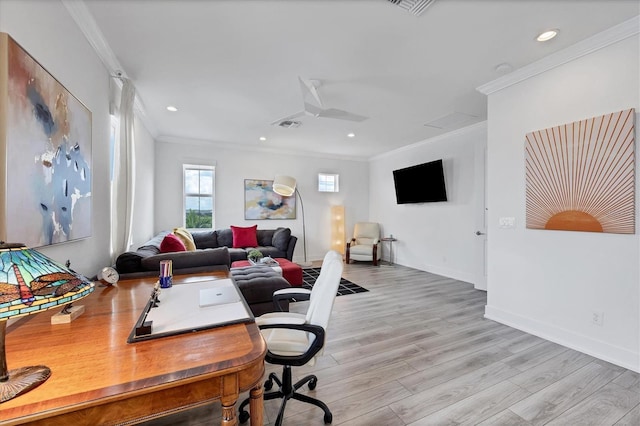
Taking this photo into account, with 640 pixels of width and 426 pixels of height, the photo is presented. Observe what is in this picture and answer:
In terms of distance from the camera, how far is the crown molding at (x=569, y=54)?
211 cm

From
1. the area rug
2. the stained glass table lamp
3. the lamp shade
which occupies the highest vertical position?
the lamp shade

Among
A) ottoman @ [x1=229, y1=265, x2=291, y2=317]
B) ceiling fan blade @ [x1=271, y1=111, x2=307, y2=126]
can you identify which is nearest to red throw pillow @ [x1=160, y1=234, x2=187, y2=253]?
ottoman @ [x1=229, y1=265, x2=291, y2=317]

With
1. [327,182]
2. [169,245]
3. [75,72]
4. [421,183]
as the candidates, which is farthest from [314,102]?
[327,182]

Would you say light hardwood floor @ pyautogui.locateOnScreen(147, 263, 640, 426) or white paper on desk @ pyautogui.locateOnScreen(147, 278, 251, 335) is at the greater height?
white paper on desk @ pyautogui.locateOnScreen(147, 278, 251, 335)

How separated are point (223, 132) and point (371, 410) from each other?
4787mm

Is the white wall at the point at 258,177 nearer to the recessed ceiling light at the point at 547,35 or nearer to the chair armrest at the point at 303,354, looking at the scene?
the chair armrest at the point at 303,354

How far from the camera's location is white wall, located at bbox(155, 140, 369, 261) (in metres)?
5.39

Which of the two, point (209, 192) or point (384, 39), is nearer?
point (384, 39)

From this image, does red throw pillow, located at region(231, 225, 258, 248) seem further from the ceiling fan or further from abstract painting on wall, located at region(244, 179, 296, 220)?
the ceiling fan

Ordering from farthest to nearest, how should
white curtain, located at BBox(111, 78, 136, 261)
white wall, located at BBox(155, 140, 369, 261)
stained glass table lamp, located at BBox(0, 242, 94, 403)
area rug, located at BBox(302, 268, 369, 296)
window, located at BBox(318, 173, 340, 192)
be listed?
window, located at BBox(318, 173, 340, 192) → white wall, located at BBox(155, 140, 369, 261) → area rug, located at BBox(302, 268, 369, 296) → white curtain, located at BBox(111, 78, 136, 261) → stained glass table lamp, located at BBox(0, 242, 94, 403)

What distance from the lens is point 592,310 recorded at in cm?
234

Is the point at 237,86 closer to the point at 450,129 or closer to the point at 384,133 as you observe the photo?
the point at 384,133

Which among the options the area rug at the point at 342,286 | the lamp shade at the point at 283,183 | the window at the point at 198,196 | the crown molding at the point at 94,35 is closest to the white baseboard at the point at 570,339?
the area rug at the point at 342,286

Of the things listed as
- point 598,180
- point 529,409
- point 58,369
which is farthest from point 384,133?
point 58,369
